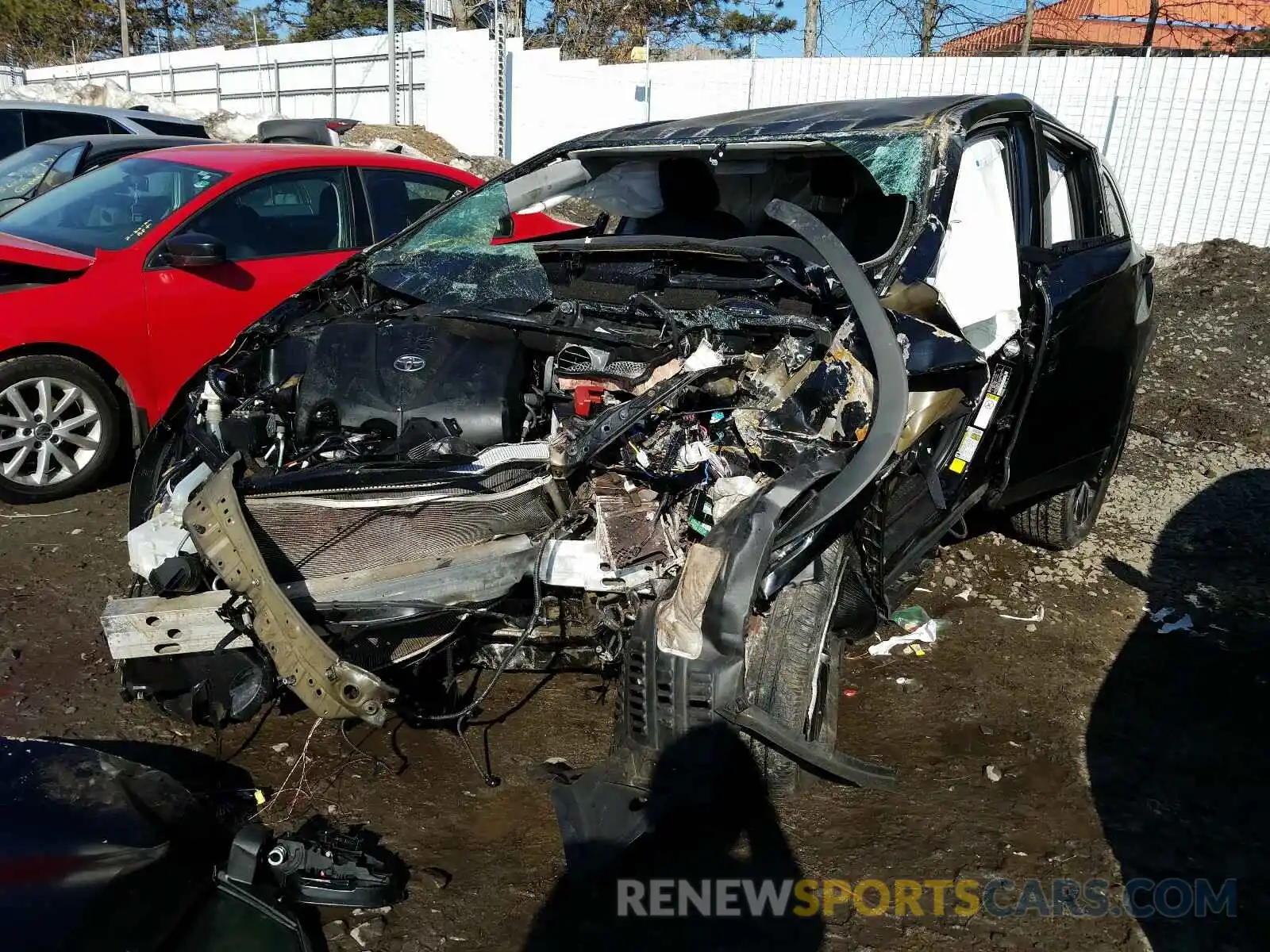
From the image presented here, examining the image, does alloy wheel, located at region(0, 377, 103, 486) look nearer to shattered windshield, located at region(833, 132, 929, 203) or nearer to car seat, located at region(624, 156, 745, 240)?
car seat, located at region(624, 156, 745, 240)

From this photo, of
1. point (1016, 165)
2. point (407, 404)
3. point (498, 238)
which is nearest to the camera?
point (407, 404)

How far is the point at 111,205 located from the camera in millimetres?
4867

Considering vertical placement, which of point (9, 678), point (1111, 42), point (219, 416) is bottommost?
point (9, 678)

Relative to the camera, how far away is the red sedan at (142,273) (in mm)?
4195

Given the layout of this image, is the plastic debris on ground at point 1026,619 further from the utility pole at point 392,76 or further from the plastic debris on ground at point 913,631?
the utility pole at point 392,76

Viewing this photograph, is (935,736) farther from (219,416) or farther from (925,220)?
(219,416)

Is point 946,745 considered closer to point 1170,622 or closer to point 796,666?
point 796,666

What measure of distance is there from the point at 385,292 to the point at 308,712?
1545 millimetres

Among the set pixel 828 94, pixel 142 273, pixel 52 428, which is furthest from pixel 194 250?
pixel 828 94

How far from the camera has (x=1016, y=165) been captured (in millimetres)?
3445

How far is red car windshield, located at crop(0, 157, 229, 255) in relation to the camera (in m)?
4.62

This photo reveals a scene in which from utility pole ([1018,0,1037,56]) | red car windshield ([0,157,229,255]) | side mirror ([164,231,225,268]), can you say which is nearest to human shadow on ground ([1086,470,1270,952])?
side mirror ([164,231,225,268])

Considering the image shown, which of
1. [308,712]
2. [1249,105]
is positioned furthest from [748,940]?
[1249,105]

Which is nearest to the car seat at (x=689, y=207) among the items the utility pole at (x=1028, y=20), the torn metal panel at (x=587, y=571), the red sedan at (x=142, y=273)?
the red sedan at (x=142, y=273)
